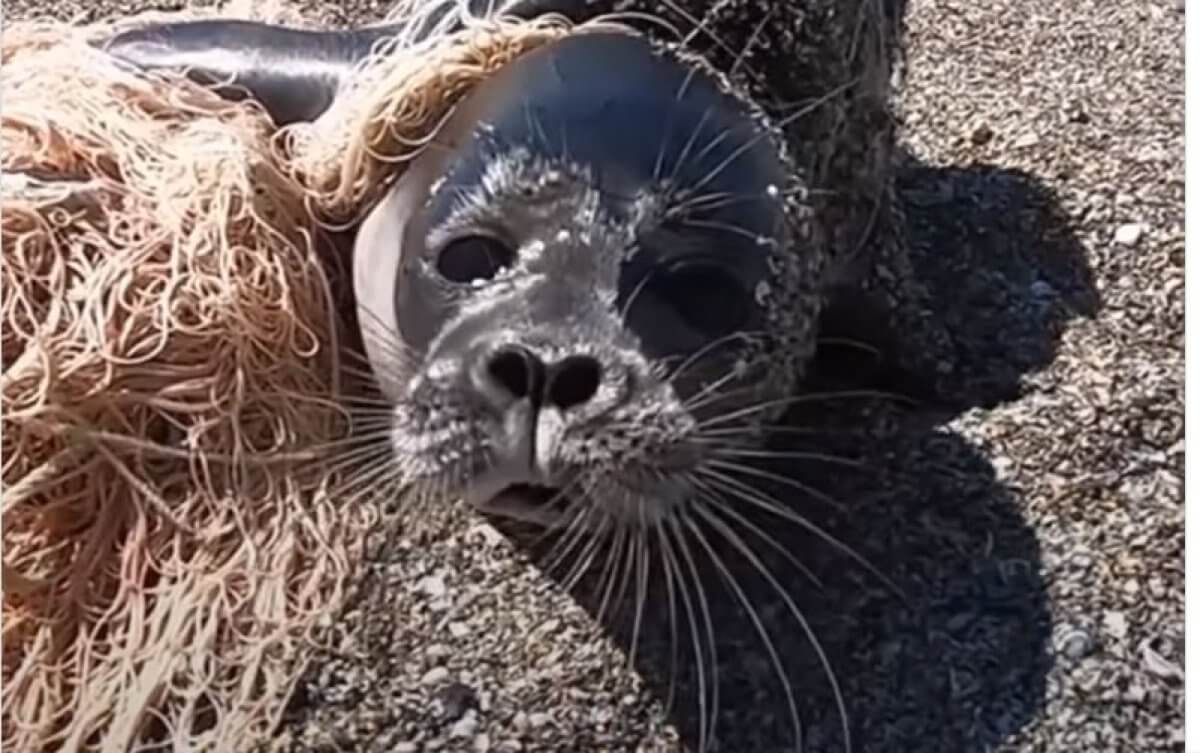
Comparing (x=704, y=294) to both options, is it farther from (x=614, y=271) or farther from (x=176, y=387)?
(x=176, y=387)

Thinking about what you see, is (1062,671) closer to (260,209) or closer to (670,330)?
(670,330)

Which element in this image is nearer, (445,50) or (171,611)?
(171,611)

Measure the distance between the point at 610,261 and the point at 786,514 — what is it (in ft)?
1.05

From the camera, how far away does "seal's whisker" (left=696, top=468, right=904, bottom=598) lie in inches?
93.4

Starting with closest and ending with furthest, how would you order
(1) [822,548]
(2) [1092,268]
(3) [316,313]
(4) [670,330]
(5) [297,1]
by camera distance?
(4) [670,330] < (1) [822,548] < (3) [316,313] < (2) [1092,268] < (5) [297,1]

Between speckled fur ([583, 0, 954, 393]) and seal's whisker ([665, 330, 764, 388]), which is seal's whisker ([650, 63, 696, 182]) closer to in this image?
speckled fur ([583, 0, 954, 393])

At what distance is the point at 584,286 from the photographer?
7.38 feet

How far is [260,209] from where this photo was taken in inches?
107

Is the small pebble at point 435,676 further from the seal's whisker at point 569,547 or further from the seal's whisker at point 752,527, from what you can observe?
the seal's whisker at point 752,527

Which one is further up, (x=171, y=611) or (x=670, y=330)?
(x=670, y=330)

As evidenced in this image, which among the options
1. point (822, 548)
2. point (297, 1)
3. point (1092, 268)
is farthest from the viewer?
point (297, 1)

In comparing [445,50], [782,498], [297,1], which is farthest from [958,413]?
[297,1]

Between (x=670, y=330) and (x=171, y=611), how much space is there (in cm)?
57

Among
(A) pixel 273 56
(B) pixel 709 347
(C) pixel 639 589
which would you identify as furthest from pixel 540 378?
(A) pixel 273 56
